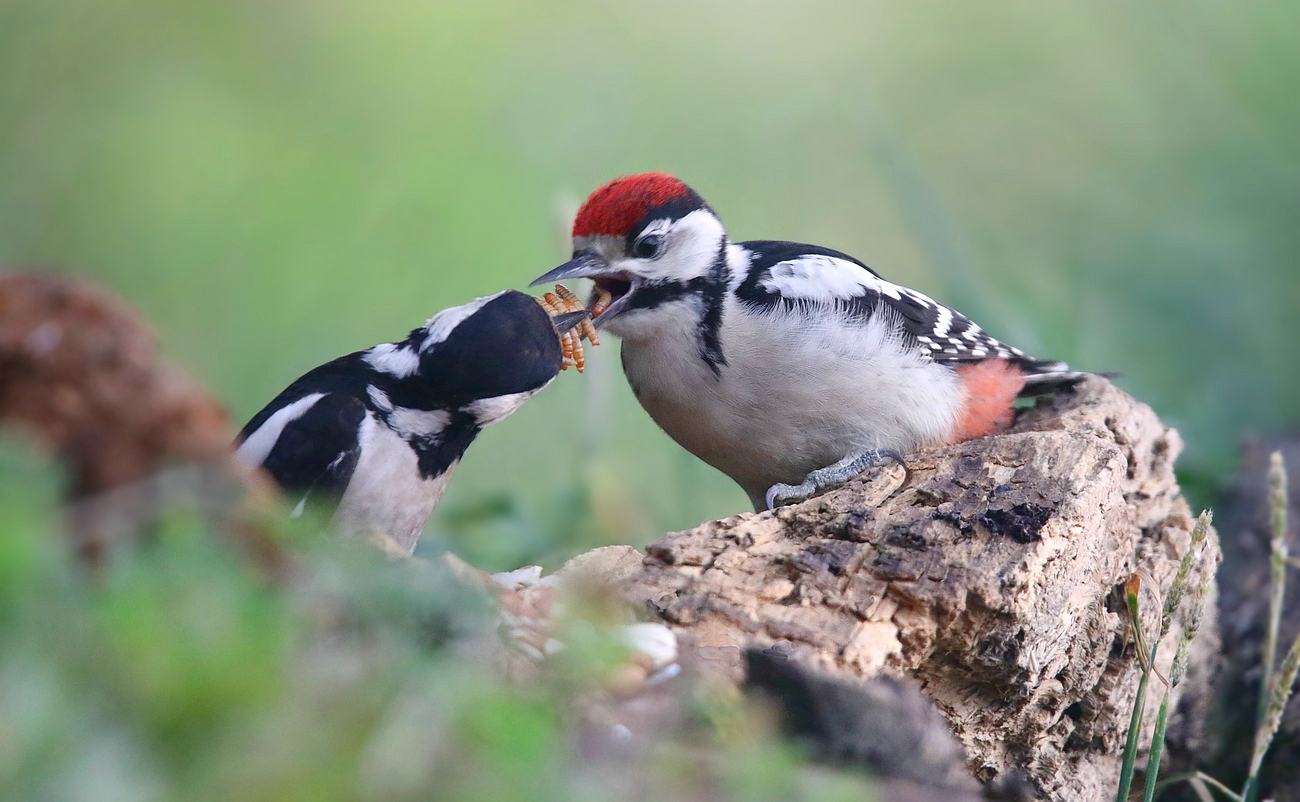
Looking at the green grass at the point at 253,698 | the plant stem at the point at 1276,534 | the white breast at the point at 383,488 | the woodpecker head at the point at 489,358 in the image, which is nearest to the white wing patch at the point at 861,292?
A: the woodpecker head at the point at 489,358

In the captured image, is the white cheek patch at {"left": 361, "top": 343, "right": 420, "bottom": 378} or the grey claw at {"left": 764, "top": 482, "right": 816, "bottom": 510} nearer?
the white cheek patch at {"left": 361, "top": 343, "right": 420, "bottom": 378}

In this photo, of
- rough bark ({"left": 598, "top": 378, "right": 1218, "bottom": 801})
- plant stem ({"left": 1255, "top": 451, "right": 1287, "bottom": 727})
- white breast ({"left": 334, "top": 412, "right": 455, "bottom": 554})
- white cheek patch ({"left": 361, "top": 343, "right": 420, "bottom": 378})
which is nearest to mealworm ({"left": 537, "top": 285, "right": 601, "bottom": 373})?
white cheek patch ({"left": 361, "top": 343, "right": 420, "bottom": 378})

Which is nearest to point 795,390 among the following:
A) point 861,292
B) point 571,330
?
point 861,292

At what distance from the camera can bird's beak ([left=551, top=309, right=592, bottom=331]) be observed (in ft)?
8.46

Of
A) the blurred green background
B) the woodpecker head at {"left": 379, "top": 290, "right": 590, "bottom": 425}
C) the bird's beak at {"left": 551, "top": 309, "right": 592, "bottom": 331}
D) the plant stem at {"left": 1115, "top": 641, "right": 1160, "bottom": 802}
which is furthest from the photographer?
the blurred green background

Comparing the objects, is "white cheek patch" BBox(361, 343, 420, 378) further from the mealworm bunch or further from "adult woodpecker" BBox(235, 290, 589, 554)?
the mealworm bunch

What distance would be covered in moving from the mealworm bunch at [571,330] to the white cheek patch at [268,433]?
2.01 ft

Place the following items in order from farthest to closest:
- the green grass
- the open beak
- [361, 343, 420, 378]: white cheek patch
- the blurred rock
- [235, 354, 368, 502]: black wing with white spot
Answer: the open beak
[361, 343, 420, 378]: white cheek patch
[235, 354, 368, 502]: black wing with white spot
the blurred rock
the green grass

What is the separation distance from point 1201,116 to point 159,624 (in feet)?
22.8

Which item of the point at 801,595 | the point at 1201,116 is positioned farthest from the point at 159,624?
the point at 1201,116

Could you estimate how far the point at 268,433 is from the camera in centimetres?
230

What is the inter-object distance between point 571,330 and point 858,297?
743 millimetres

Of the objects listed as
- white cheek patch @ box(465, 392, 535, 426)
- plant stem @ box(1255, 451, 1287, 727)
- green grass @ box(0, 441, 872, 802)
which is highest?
plant stem @ box(1255, 451, 1287, 727)

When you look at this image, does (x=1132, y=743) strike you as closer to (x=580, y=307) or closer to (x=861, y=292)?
(x=861, y=292)
